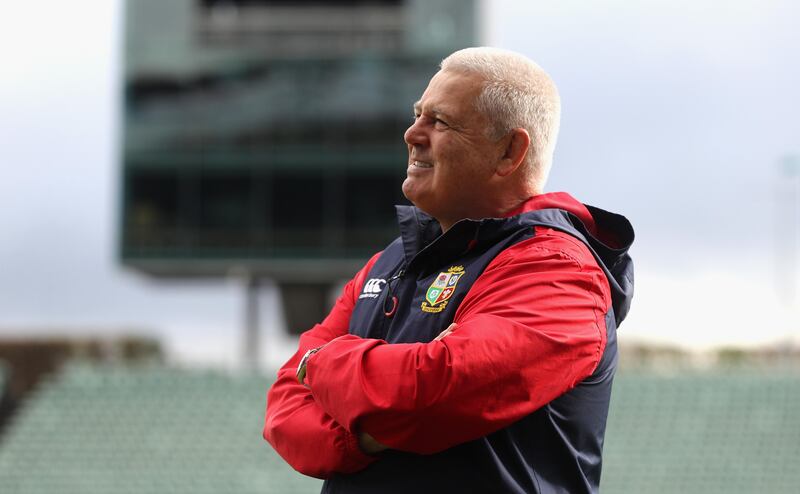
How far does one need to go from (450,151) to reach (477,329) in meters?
0.36

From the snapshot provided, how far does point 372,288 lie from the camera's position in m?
1.96

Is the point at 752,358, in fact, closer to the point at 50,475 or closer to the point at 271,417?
the point at 50,475

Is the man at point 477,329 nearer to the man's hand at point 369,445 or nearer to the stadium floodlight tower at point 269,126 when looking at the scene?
the man's hand at point 369,445

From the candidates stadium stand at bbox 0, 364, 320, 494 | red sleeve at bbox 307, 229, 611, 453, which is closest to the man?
red sleeve at bbox 307, 229, 611, 453

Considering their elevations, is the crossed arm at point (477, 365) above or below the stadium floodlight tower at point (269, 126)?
above

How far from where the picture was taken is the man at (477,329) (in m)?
1.62

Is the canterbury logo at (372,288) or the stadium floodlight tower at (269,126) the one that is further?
the stadium floodlight tower at (269,126)

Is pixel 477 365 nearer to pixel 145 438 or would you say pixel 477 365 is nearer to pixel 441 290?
pixel 441 290

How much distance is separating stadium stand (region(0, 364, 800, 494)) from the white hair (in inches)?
571

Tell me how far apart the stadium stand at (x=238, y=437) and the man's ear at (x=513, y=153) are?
47.5 ft

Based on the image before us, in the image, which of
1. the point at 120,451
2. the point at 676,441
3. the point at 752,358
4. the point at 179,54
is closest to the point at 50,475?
the point at 120,451

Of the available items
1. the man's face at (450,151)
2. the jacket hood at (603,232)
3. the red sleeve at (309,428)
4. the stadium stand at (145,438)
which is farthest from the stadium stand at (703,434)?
the man's face at (450,151)

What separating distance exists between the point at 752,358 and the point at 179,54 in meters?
18.0

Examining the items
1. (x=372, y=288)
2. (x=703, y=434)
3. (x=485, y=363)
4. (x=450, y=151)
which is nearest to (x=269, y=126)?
(x=703, y=434)
